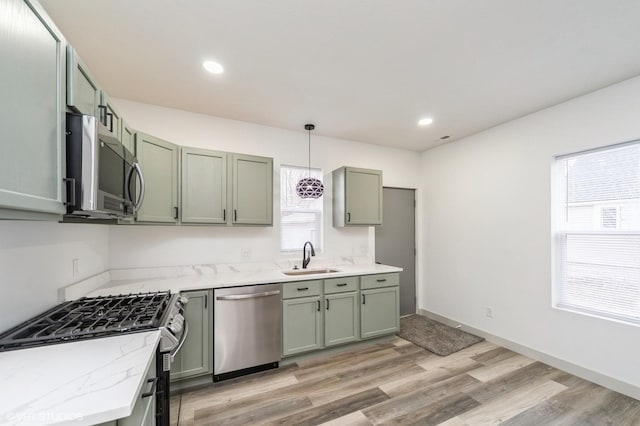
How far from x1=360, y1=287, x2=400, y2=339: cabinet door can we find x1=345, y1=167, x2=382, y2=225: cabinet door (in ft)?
3.14

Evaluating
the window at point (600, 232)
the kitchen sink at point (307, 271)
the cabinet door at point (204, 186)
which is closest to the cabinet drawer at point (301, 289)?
the kitchen sink at point (307, 271)

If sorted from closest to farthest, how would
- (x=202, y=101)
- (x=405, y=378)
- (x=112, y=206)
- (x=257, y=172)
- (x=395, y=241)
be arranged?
(x=112, y=206) < (x=405, y=378) < (x=202, y=101) < (x=257, y=172) < (x=395, y=241)

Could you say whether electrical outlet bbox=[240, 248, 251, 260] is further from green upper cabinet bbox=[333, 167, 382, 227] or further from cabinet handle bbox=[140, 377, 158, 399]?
cabinet handle bbox=[140, 377, 158, 399]

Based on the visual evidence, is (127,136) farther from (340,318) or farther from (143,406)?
(340,318)

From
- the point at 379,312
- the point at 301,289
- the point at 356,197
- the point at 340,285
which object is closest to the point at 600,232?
the point at 379,312

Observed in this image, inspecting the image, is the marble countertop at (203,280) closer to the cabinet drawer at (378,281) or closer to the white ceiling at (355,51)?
the cabinet drawer at (378,281)

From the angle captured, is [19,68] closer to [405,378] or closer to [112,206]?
[112,206]

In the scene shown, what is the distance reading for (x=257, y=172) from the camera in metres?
3.04

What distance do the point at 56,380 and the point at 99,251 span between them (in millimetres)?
1905

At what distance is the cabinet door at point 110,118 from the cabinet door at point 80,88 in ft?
0.20

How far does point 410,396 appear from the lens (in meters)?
2.29

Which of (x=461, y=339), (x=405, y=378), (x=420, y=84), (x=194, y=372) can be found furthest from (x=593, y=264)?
(x=194, y=372)

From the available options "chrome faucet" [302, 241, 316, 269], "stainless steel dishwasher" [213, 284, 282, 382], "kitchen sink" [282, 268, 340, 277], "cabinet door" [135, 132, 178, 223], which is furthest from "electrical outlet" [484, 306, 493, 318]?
"cabinet door" [135, 132, 178, 223]

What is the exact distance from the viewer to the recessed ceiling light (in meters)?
2.11
